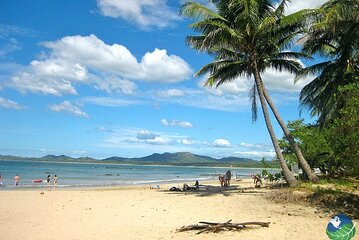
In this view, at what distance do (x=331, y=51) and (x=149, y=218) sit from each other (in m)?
15.5

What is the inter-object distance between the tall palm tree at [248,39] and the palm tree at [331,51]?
1.23 metres

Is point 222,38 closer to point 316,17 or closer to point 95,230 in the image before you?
point 316,17

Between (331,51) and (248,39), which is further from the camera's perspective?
(331,51)

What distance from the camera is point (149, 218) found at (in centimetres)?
1191

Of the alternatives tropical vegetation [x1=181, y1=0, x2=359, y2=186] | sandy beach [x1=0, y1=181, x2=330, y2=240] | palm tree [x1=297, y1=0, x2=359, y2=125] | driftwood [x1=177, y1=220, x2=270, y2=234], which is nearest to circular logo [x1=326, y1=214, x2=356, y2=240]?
sandy beach [x1=0, y1=181, x2=330, y2=240]

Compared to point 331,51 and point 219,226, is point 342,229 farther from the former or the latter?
point 331,51

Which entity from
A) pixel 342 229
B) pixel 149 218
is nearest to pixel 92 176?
pixel 149 218

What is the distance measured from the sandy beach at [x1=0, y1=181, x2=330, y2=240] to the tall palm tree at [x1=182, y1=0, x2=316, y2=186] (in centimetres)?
471

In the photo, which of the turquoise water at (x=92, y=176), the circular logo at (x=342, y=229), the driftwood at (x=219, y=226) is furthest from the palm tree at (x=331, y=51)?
the turquoise water at (x=92, y=176)

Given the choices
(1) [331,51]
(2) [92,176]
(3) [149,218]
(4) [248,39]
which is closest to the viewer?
(3) [149,218]

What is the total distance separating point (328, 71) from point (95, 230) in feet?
55.3

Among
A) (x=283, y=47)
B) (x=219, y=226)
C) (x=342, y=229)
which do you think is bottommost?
(x=219, y=226)

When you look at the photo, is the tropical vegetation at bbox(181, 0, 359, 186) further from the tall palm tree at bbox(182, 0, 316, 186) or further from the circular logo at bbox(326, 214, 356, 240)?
the circular logo at bbox(326, 214, 356, 240)

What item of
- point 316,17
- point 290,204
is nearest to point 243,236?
point 290,204
